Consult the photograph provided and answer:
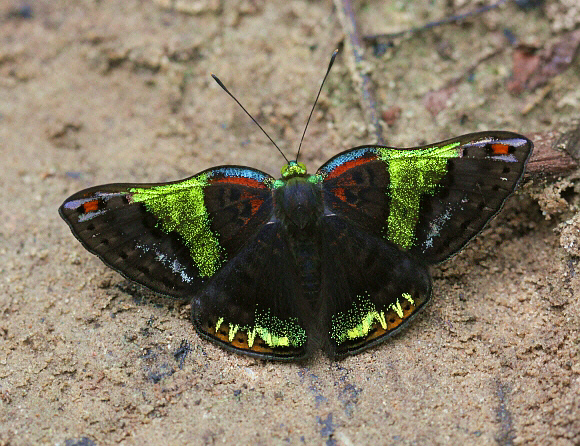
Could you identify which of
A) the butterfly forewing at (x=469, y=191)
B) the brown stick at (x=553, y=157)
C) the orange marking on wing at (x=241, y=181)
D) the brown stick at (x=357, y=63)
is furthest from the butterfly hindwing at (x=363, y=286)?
A: the brown stick at (x=357, y=63)

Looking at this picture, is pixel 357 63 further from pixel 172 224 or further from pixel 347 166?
pixel 172 224

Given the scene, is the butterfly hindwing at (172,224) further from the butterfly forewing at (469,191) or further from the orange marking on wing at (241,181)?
the butterfly forewing at (469,191)

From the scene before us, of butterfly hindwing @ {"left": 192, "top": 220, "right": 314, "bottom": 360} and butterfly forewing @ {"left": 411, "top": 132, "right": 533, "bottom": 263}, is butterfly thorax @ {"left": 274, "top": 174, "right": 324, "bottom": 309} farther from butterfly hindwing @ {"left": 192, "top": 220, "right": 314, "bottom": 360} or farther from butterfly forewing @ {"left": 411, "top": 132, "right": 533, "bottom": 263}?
butterfly forewing @ {"left": 411, "top": 132, "right": 533, "bottom": 263}

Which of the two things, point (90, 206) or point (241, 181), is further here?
point (241, 181)

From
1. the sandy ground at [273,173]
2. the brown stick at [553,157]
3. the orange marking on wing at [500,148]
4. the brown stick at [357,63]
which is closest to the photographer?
the sandy ground at [273,173]

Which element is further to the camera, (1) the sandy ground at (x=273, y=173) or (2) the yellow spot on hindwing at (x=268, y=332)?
(2) the yellow spot on hindwing at (x=268, y=332)

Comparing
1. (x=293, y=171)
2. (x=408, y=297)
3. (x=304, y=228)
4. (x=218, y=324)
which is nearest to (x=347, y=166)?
(x=293, y=171)

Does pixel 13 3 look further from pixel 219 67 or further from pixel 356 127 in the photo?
pixel 356 127

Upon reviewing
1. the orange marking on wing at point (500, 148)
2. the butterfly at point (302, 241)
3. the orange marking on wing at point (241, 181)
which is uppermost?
the orange marking on wing at point (500, 148)
